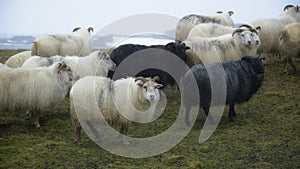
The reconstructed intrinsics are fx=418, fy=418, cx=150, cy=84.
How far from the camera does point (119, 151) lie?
7.53 meters

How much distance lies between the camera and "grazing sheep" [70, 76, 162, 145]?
766 centimetres

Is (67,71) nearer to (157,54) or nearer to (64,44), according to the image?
(157,54)

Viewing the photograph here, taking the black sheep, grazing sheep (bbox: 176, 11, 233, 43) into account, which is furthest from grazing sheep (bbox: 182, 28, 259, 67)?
grazing sheep (bbox: 176, 11, 233, 43)

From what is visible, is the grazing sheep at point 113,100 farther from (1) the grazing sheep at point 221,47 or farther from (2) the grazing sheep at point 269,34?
(2) the grazing sheep at point 269,34

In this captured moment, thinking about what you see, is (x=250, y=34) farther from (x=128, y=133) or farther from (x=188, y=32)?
(x=128, y=133)

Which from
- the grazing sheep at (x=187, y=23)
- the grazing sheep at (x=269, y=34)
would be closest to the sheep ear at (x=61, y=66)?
the grazing sheep at (x=187, y=23)

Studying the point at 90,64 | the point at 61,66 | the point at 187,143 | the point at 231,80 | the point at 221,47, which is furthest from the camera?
the point at 221,47

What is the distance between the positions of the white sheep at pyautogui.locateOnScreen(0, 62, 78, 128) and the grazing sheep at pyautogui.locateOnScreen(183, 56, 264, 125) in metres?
2.78

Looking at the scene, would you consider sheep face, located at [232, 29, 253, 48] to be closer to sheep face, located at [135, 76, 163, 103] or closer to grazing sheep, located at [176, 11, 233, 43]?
grazing sheep, located at [176, 11, 233, 43]

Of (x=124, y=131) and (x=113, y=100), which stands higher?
(x=113, y=100)

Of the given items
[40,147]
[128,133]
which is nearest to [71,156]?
[40,147]

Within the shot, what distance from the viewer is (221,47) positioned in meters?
11.0

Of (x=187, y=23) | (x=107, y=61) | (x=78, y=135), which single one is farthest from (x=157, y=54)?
(x=187, y=23)

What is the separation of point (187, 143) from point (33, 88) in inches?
133
